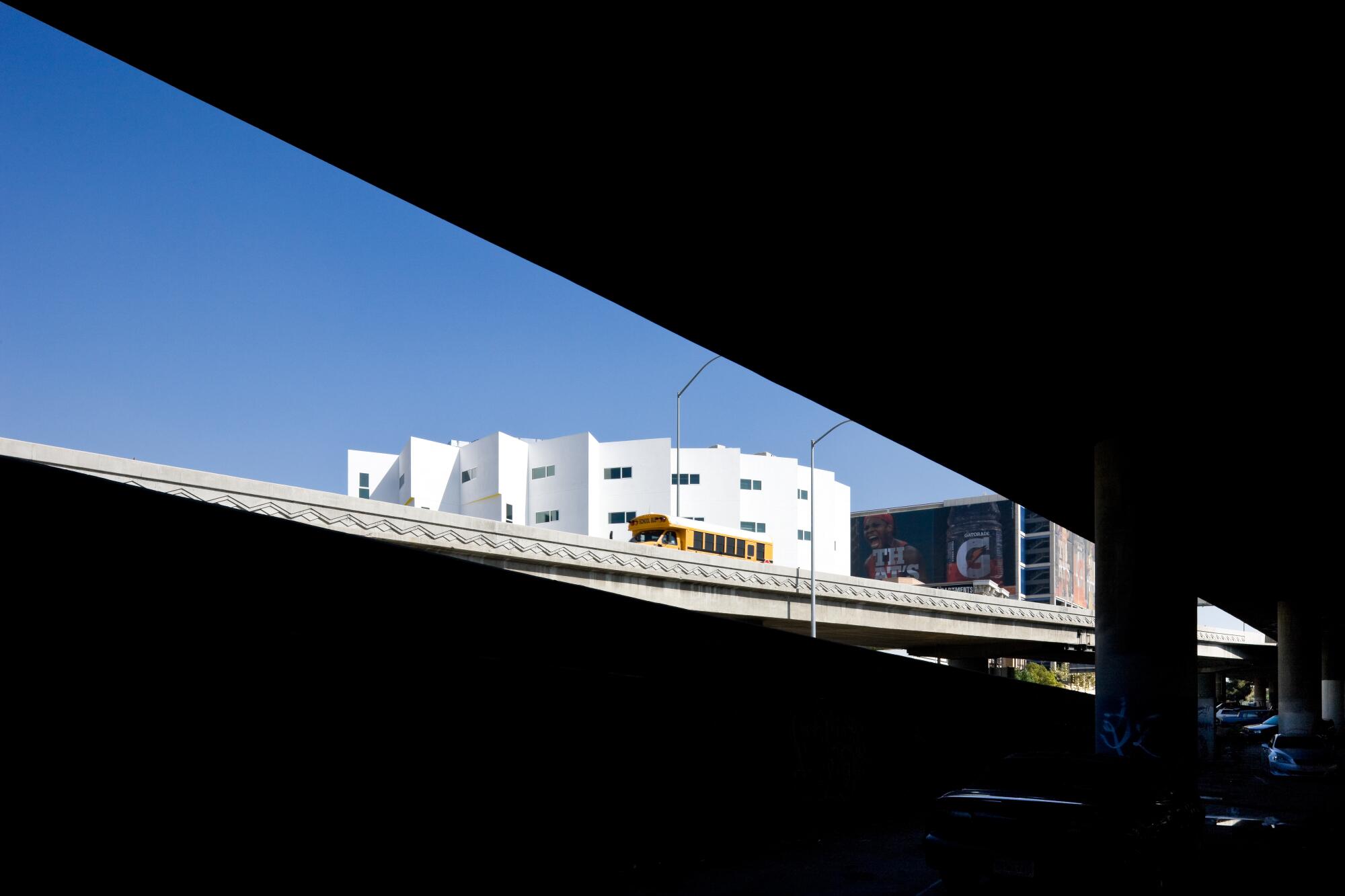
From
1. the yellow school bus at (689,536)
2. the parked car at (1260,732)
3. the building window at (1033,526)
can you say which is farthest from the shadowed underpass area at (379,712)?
the building window at (1033,526)

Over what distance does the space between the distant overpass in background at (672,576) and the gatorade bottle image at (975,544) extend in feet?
264

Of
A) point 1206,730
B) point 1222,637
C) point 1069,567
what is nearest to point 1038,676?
point 1222,637

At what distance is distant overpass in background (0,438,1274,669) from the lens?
79.2 ft

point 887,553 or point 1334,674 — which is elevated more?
point 887,553

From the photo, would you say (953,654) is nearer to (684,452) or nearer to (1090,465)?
(684,452)

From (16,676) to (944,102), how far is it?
22.1 feet

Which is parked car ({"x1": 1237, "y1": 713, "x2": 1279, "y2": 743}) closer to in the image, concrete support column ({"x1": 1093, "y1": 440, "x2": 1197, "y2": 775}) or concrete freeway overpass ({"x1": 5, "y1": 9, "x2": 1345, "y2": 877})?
concrete support column ({"x1": 1093, "y1": 440, "x2": 1197, "y2": 775})

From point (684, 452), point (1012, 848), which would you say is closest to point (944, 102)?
point (1012, 848)

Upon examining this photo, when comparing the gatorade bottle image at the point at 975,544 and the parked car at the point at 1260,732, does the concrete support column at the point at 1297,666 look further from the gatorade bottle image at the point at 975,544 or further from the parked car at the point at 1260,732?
the gatorade bottle image at the point at 975,544

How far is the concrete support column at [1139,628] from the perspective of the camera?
16.5 meters

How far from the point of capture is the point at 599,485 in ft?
266

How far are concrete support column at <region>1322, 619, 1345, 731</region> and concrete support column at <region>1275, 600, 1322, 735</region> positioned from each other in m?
12.3

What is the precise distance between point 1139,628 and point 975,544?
133577 millimetres

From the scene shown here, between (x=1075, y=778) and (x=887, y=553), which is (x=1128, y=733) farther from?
(x=887, y=553)
